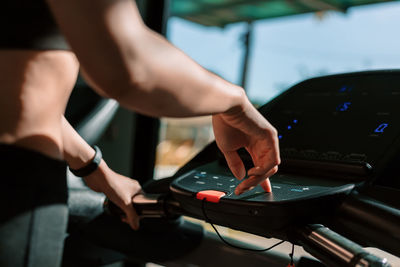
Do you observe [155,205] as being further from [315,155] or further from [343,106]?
[343,106]

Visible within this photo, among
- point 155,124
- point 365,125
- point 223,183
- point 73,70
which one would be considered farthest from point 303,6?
point 73,70

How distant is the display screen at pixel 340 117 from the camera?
103 centimetres

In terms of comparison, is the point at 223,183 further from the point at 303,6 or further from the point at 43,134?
the point at 303,6

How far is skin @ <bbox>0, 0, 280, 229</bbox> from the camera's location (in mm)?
496

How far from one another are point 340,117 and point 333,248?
50cm

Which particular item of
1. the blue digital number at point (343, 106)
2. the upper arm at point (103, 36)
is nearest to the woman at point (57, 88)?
the upper arm at point (103, 36)

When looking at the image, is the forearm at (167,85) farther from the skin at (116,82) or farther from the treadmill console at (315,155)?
the treadmill console at (315,155)

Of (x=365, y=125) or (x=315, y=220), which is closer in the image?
(x=315, y=220)

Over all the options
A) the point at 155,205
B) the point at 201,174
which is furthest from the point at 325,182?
the point at 155,205

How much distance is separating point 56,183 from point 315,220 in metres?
0.53

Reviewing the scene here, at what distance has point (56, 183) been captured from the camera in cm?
65

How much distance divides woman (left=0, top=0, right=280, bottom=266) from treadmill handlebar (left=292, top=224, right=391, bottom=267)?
0.23m

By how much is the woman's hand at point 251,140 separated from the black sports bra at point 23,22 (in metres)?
0.31

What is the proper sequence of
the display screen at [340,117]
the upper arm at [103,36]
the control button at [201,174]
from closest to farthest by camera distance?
the upper arm at [103,36] < the display screen at [340,117] < the control button at [201,174]
